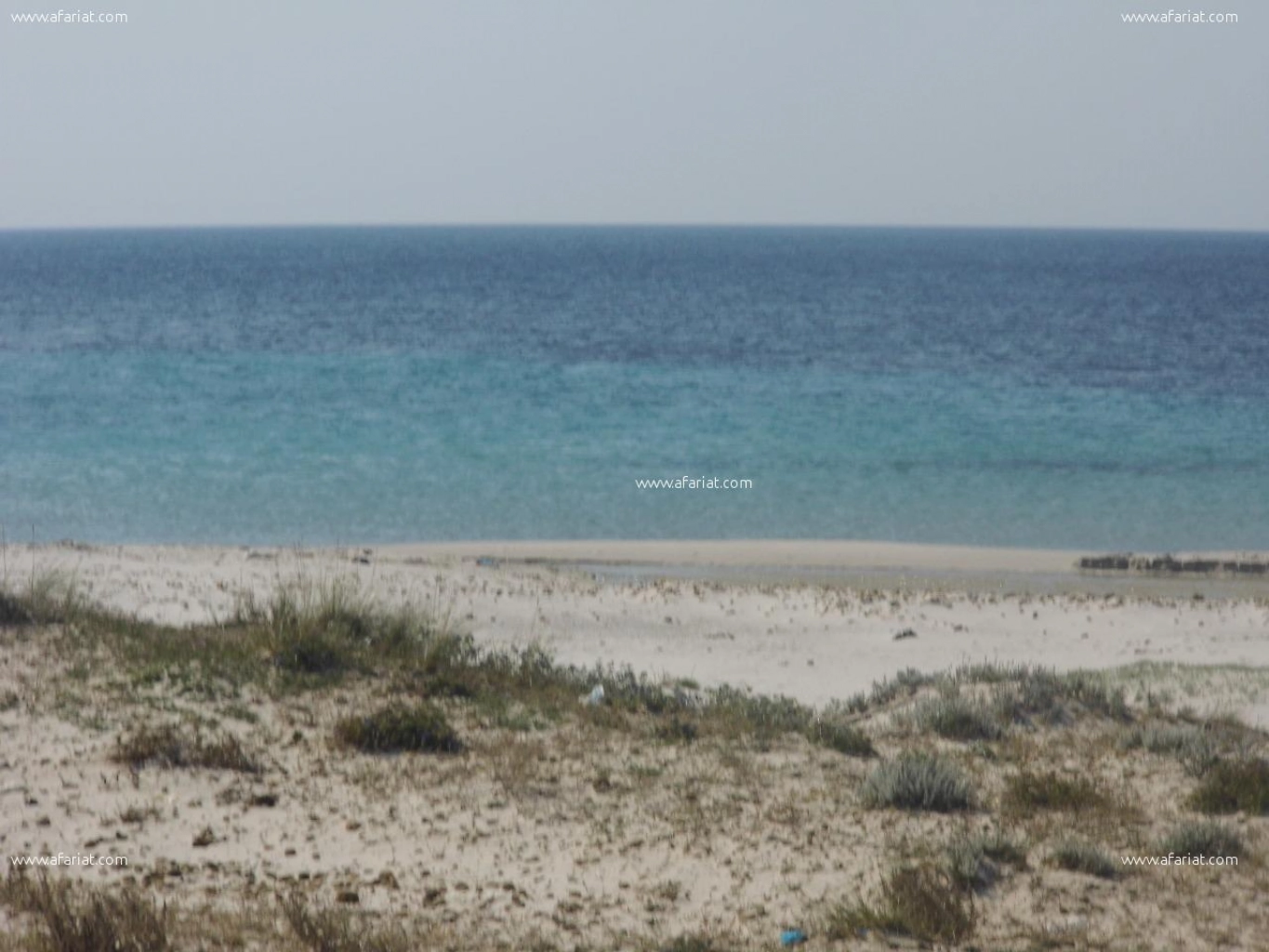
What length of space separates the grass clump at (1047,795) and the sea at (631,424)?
47.8ft

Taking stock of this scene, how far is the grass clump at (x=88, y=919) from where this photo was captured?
5.00 meters

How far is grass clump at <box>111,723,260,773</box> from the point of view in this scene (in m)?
7.54

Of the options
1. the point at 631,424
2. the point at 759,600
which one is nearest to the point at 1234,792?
the point at 759,600

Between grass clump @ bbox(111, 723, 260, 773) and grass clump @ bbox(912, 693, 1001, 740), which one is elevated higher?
grass clump @ bbox(111, 723, 260, 773)

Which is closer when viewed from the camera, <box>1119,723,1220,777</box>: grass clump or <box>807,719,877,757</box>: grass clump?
<box>1119,723,1220,777</box>: grass clump

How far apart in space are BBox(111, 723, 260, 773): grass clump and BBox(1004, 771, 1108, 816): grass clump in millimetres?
4486

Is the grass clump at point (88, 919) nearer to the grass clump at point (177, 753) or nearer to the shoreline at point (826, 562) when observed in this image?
the grass clump at point (177, 753)

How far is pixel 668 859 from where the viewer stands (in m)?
6.57

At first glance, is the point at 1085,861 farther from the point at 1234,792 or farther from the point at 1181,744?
the point at 1181,744

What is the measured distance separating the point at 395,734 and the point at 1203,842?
4.71 meters

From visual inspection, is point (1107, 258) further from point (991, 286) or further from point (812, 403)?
point (812, 403)

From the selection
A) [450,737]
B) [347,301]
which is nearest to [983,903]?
[450,737]

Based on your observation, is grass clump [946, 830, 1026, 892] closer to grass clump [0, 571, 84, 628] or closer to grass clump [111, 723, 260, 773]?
grass clump [111, 723, 260, 773]

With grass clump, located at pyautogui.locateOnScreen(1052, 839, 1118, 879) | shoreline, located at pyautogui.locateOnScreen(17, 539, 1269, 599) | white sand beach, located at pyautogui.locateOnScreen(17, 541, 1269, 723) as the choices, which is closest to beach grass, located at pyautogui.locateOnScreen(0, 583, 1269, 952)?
grass clump, located at pyautogui.locateOnScreen(1052, 839, 1118, 879)
